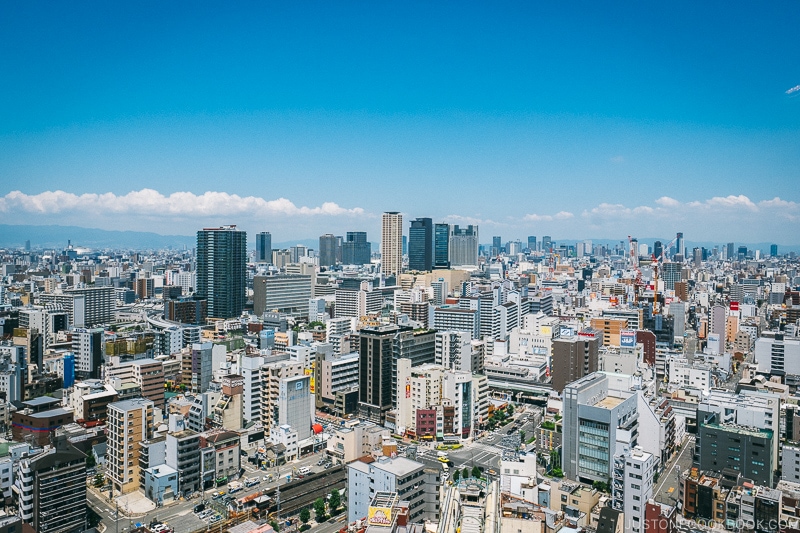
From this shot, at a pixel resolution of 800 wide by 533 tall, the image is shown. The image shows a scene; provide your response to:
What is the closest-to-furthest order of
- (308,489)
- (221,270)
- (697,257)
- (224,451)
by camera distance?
(308,489) → (224,451) → (221,270) → (697,257)

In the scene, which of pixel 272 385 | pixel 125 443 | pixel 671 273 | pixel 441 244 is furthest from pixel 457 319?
pixel 441 244

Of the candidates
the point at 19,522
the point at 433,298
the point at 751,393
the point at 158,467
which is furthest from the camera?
the point at 433,298

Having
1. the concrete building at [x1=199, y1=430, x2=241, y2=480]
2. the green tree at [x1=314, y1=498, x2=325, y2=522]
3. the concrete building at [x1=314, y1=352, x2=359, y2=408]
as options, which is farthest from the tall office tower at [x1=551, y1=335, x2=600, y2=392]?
the concrete building at [x1=199, y1=430, x2=241, y2=480]

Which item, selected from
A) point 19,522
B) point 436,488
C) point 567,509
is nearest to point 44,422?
point 19,522

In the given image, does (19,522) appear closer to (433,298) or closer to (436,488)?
(436,488)

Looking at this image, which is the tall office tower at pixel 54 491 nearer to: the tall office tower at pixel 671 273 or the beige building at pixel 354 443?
the beige building at pixel 354 443

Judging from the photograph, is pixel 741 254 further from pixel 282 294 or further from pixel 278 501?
pixel 278 501

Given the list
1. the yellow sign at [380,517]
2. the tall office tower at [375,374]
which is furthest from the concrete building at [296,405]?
the yellow sign at [380,517]

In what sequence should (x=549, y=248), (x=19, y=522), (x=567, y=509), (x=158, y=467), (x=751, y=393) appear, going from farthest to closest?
1. (x=549, y=248)
2. (x=751, y=393)
3. (x=158, y=467)
4. (x=567, y=509)
5. (x=19, y=522)
